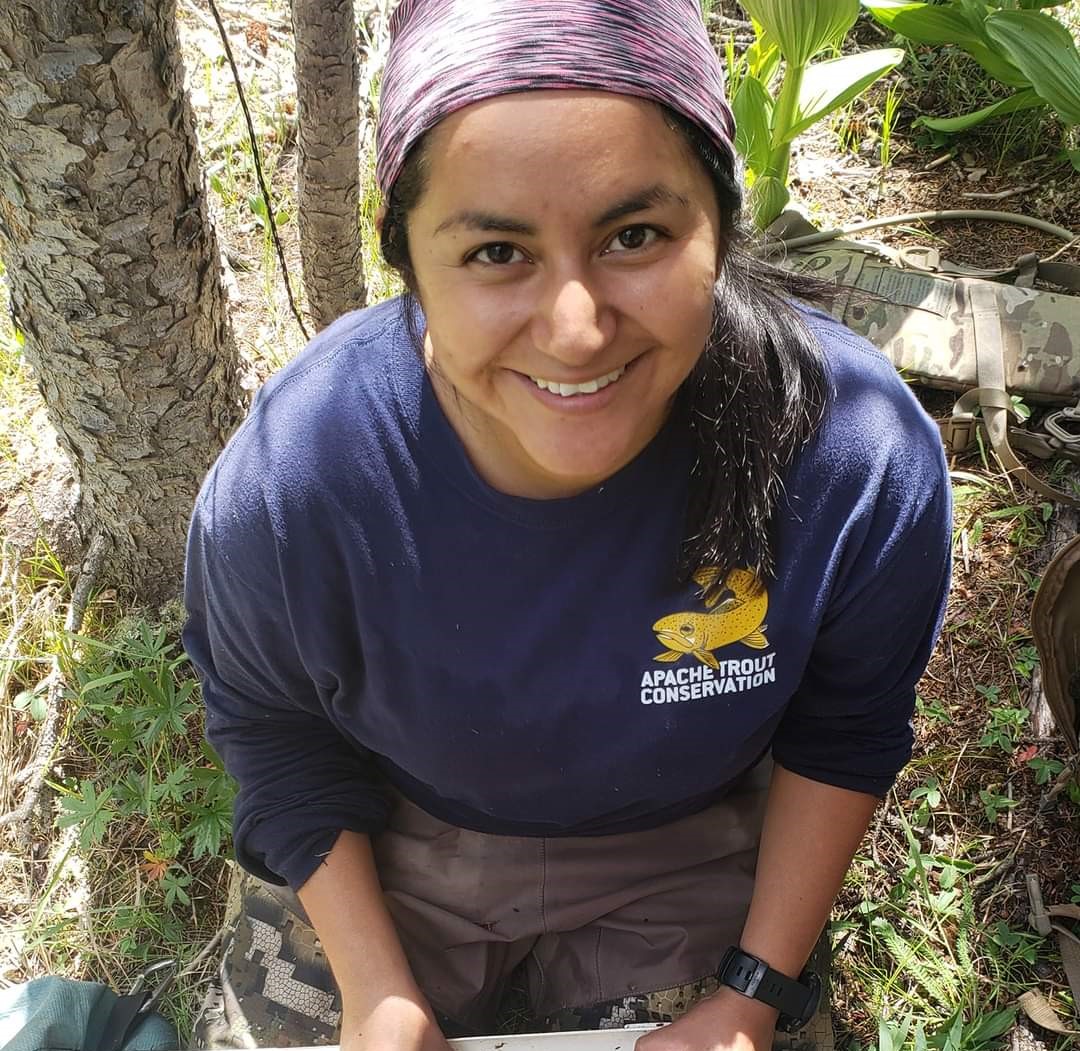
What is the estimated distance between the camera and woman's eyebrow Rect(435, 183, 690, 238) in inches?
42.3

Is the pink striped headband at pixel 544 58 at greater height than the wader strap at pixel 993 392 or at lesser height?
greater

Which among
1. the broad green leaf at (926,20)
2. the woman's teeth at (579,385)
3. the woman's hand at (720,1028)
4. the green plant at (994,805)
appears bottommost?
the green plant at (994,805)

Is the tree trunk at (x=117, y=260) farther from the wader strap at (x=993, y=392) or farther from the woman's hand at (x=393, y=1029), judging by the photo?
the wader strap at (x=993, y=392)

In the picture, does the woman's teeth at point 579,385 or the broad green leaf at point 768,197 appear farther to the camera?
the broad green leaf at point 768,197

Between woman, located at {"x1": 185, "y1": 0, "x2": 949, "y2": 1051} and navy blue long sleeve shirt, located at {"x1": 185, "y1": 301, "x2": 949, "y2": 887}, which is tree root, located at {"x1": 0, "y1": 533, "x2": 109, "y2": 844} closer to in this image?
woman, located at {"x1": 185, "y1": 0, "x2": 949, "y2": 1051}

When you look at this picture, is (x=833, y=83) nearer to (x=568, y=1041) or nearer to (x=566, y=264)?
(x=566, y=264)

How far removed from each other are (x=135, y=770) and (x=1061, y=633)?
1785 millimetres

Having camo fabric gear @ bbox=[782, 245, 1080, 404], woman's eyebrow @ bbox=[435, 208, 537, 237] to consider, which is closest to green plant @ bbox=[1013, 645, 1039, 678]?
camo fabric gear @ bbox=[782, 245, 1080, 404]

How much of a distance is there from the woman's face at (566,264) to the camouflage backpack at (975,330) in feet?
5.28

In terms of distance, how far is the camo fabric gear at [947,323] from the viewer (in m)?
2.80

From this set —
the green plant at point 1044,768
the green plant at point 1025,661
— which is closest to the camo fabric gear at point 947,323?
the green plant at point 1025,661

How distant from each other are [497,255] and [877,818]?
1576mm

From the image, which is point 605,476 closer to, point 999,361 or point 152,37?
point 152,37

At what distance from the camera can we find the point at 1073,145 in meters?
3.33
